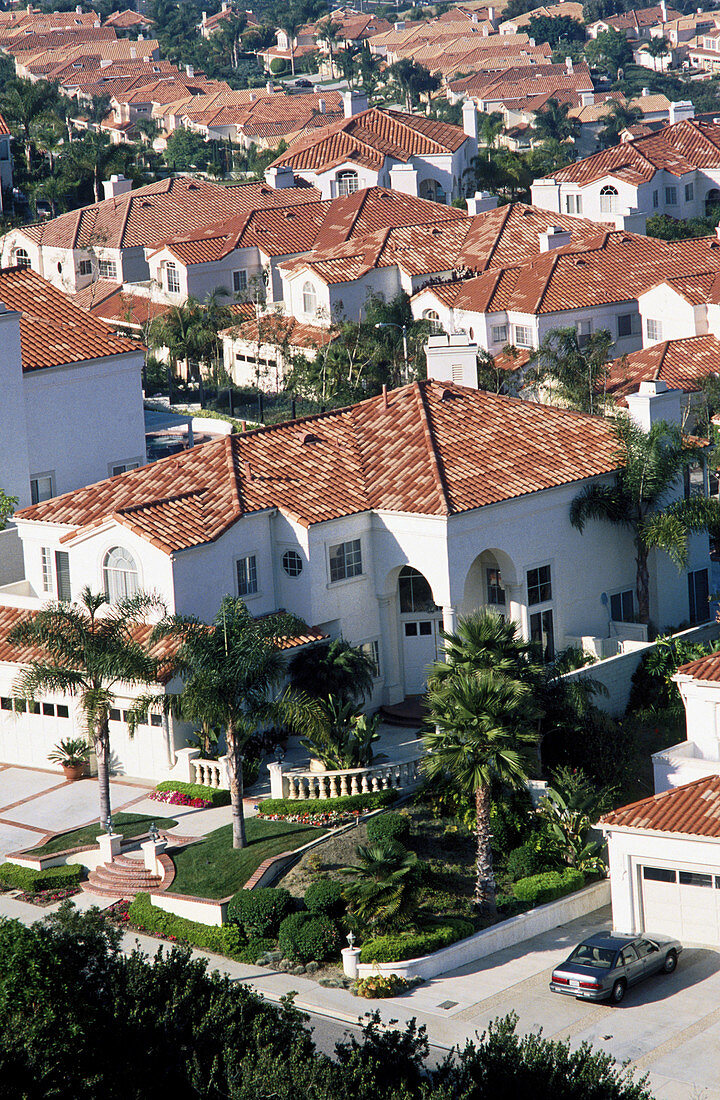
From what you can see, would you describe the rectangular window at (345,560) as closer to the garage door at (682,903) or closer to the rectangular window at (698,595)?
the rectangular window at (698,595)

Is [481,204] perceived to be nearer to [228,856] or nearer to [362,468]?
[362,468]

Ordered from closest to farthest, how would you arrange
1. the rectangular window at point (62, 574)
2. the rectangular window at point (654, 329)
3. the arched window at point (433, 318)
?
the rectangular window at point (62, 574), the rectangular window at point (654, 329), the arched window at point (433, 318)

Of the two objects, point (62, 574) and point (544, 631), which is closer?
point (62, 574)

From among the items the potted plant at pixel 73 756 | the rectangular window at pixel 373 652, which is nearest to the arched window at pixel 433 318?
the rectangular window at pixel 373 652

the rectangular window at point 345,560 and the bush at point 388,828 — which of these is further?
the rectangular window at point 345,560

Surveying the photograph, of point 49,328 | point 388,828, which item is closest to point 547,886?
point 388,828

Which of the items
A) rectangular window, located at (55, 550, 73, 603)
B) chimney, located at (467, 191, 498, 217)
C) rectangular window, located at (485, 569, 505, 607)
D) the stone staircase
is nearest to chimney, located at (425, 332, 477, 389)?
rectangular window, located at (485, 569, 505, 607)

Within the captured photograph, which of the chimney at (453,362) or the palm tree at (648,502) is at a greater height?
the chimney at (453,362)

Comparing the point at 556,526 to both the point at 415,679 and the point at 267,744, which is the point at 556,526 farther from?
the point at 267,744
